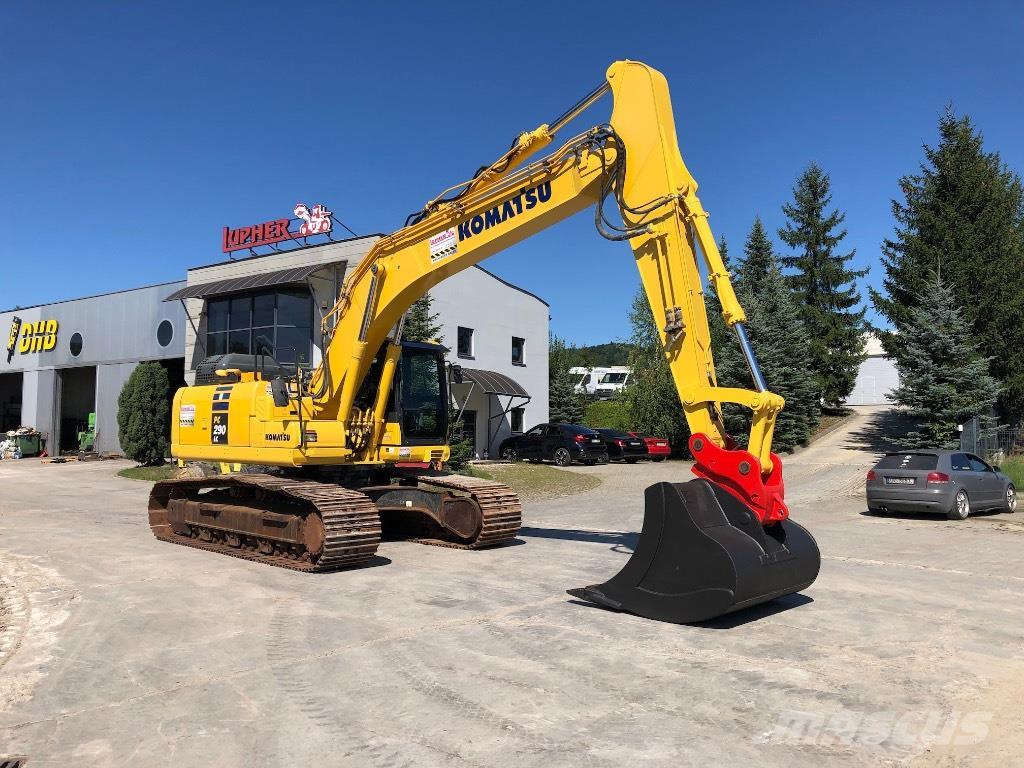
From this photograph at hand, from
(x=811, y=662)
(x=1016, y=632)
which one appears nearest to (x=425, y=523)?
(x=811, y=662)

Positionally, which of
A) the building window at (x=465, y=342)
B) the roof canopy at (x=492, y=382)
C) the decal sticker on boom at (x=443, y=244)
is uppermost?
the building window at (x=465, y=342)

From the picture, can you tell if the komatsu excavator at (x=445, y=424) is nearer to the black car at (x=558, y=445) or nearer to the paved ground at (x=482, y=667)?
the paved ground at (x=482, y=667)

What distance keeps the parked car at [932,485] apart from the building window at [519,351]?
18.1 m

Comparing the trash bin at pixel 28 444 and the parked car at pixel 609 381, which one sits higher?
the parked car at pixel 609 381

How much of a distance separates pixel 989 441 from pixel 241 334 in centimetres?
2497

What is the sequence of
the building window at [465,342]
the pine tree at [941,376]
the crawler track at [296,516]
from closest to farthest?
the crawler track at [296,516] → the pine tree at [941,376] → the building window at [465,342]

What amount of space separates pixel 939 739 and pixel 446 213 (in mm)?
7372

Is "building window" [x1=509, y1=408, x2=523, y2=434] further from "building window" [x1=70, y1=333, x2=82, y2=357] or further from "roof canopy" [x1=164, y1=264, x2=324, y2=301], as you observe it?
"building window" [x1=70, y1=333, x2=82, y2=357]

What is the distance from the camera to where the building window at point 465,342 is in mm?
28578

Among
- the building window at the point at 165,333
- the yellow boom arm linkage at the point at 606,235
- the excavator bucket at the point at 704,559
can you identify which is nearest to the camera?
the excavator bucket at the point at 704,559

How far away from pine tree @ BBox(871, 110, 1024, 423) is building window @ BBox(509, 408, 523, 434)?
1491cm

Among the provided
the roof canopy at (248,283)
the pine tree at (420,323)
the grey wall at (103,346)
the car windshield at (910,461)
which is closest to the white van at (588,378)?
the pine tree at (420,323)

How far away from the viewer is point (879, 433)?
33.1m

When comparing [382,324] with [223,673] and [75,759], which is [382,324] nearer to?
[223,673]
